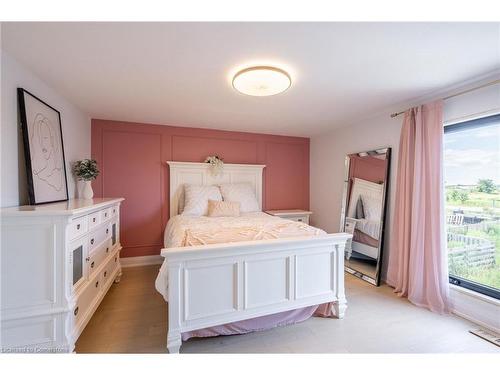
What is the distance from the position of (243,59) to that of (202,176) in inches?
88.5

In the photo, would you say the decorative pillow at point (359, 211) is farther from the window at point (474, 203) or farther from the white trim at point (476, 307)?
the white trim at point (476, 307)

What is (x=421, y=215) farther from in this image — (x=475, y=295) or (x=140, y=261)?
(x=140, y=261)

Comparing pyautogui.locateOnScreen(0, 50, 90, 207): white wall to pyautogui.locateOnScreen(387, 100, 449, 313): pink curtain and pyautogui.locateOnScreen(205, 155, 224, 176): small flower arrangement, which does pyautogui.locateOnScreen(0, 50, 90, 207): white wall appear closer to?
pyautogui.locateOnScreen(205, 155, 224, 176): small flower arrangement

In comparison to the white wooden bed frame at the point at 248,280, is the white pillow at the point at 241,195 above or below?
above

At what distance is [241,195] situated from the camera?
3.50 metres

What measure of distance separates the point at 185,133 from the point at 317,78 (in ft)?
7.59

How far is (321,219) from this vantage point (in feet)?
13.2

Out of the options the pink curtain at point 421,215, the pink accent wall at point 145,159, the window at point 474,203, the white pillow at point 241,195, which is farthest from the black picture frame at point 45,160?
the window at point 474,203

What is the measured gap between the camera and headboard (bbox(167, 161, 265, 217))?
11.2 feet

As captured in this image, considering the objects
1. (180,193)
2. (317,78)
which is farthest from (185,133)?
(317,78)

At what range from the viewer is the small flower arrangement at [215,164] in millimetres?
3543

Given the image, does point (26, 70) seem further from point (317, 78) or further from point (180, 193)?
point (317, 78)

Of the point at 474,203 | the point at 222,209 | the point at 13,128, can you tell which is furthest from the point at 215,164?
the point at 474,203

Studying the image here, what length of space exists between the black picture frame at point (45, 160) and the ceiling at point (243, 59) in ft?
0.93
